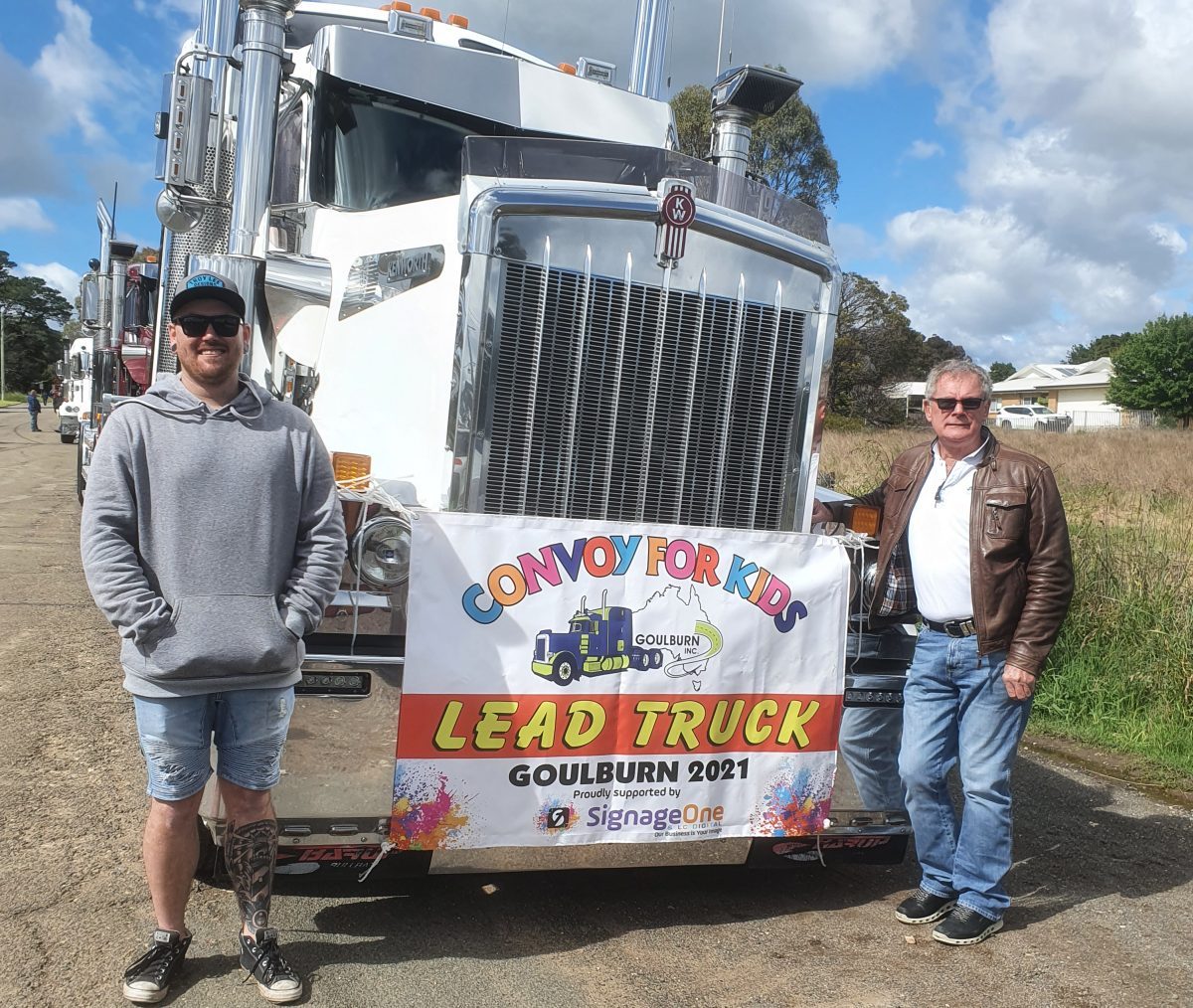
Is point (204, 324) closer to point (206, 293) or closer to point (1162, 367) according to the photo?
point (206, 293)

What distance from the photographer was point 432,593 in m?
3.45

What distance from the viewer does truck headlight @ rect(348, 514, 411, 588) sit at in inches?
134

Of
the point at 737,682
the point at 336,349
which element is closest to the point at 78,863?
the point at 336,349

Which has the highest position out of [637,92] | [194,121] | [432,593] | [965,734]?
[637,92]

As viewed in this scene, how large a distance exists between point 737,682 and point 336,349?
6.60 feet

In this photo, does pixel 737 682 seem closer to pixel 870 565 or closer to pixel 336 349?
pixel 870 565

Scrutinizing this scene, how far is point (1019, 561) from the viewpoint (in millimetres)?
3820

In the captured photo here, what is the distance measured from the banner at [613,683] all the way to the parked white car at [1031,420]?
1467 inches

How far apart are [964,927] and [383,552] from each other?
2371 mm

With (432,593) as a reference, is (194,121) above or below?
above

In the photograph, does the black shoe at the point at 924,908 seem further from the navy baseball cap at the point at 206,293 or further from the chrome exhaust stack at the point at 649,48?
the chrome exhaust stack at the point at 649,48

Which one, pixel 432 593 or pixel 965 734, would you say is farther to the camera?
pixel 965 734

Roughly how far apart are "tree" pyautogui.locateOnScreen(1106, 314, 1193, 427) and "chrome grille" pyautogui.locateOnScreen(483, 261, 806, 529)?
58058 mm

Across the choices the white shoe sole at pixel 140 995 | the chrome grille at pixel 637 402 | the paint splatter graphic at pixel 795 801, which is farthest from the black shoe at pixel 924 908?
the white shoe sole at pixel 140 995
